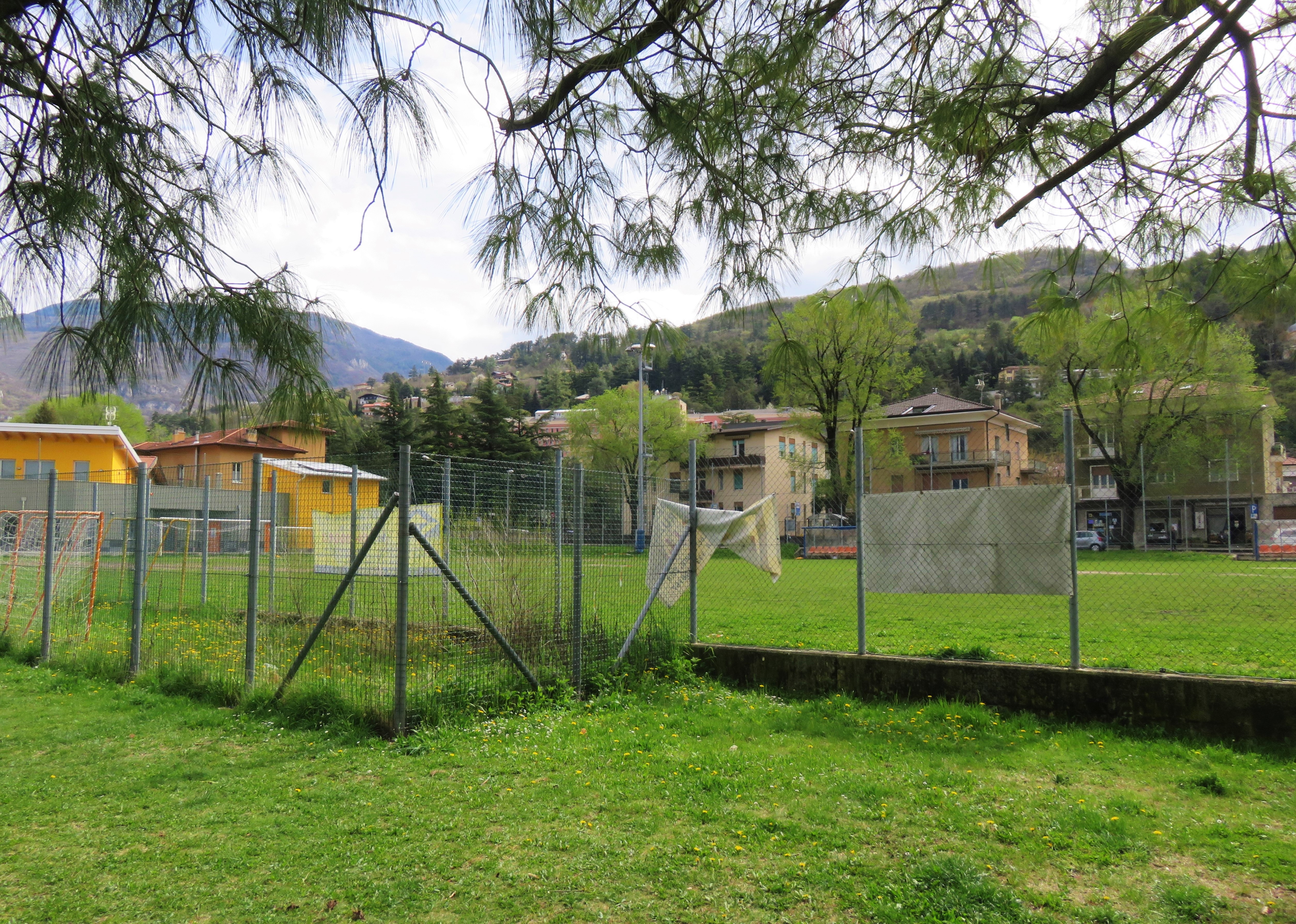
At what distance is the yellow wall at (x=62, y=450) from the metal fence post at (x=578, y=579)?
25.5 metres

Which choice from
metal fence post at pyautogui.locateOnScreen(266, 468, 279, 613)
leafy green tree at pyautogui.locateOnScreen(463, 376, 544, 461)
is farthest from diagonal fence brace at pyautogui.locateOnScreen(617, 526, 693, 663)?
leafy green tree at pyautogui.locateOnScreen(463, 376, 544, 461)

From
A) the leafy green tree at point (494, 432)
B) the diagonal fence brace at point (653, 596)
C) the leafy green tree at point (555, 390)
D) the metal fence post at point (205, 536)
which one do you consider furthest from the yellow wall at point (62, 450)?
the diagonal fence brace at point (653, 596)

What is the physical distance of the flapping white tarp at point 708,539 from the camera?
7887 millimetres

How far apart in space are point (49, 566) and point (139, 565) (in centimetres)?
194

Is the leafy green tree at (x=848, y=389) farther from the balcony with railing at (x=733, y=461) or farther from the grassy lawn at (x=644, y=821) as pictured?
the grassy lawn at (x=644, y=821)

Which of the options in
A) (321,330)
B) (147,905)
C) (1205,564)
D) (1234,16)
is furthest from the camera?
(1205,564)

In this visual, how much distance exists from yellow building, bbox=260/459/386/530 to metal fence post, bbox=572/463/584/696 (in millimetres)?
1688

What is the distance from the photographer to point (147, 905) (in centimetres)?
313

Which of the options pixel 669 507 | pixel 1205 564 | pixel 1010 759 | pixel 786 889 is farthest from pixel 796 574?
pixel 786 889

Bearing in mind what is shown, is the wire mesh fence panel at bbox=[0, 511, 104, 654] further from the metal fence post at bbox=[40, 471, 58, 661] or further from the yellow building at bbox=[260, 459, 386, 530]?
the yellow building at bbox=[260, 459, 386, 530]

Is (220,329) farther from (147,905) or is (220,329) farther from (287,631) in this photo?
(287,631)

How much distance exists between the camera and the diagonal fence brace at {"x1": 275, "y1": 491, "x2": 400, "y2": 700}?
18.5ft

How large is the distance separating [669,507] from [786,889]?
4989mm

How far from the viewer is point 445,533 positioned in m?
6.01
